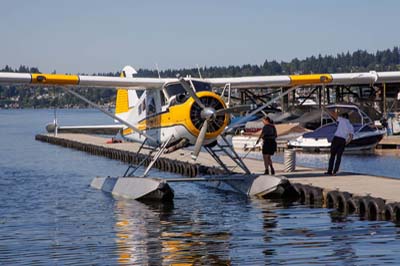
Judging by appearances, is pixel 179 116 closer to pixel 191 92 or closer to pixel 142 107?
pixel 191 92

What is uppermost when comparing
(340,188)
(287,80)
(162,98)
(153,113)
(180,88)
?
(287,80)

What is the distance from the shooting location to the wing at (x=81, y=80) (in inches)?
798

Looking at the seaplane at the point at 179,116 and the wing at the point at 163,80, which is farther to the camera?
the wing at the point at 163,80

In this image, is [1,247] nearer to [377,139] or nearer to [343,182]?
[343,182]

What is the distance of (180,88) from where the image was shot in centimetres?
1970

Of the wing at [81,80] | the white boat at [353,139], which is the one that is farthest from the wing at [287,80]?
the white boat at [353,139]

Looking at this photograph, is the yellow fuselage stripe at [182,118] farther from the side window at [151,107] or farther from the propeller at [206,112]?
the side window at [151,107]

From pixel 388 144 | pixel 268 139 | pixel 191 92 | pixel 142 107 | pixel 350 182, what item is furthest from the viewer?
pixel 388 144

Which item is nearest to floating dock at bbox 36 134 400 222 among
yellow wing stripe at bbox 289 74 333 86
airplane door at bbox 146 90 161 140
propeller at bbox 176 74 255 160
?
yellow wing stripe at bbox 289 74 333 86

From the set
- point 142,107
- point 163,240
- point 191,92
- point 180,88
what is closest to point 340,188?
point 191,92

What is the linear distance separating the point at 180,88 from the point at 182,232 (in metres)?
5.19

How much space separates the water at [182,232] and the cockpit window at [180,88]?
7.99 feet

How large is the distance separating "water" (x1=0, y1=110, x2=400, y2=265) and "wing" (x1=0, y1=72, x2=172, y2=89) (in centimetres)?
268

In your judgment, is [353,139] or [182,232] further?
[353,139]
